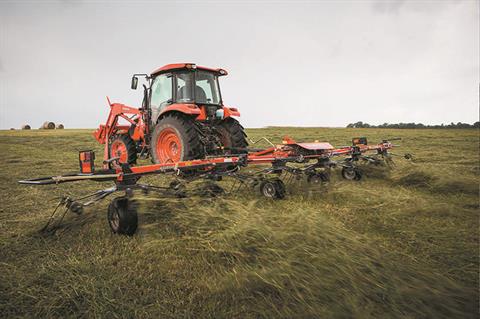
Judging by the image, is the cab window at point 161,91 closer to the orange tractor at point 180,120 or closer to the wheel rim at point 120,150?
the orange tractor at point 180,120

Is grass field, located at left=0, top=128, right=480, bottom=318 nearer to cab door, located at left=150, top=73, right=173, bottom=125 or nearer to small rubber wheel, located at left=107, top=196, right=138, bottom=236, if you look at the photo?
small rubber wheel, located at left=107, top=196, right=138, bottom=236

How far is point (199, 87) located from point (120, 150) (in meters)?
2.70

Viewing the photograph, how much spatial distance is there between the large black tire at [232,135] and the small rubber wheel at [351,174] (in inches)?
86.9

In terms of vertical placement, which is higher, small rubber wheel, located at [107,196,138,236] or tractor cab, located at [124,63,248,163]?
tractor cab, located at [124,63,248,163]

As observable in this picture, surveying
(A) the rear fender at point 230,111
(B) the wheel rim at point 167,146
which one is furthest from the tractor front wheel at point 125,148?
(A) the rear fender at point 230,111

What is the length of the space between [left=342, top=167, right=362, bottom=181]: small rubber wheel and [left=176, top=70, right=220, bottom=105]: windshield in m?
3.20

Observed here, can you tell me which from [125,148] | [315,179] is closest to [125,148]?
[125,148]

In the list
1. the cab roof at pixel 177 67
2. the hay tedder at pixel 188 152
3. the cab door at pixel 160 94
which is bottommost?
the hay tedder at pixel 188 152

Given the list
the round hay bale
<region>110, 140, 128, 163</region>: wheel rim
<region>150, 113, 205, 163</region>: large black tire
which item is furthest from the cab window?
the round hay bale

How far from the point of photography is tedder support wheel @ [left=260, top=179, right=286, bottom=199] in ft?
14.6

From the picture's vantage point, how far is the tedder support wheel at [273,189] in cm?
444

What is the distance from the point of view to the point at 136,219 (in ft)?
9.64

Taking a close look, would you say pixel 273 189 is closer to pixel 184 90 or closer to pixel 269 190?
pixel 269 190

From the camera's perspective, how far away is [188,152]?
5000 mm
